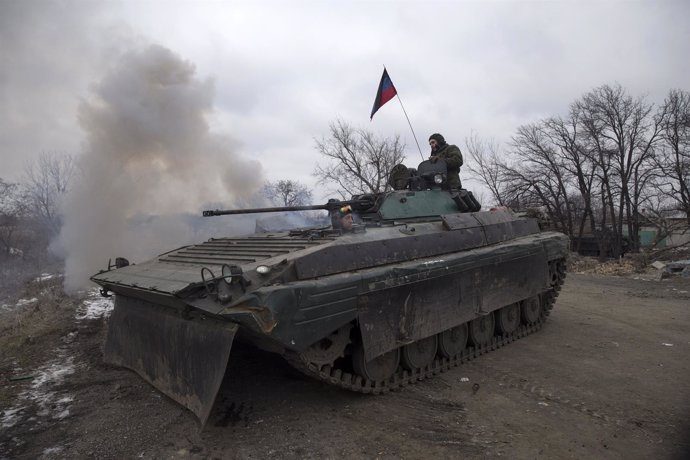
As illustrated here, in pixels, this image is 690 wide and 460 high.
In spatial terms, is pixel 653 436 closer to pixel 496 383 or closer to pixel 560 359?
pixel 496 383

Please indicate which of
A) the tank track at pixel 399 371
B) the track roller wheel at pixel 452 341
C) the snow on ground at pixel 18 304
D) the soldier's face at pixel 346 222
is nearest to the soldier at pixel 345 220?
the soldier's face at pixel 346 222

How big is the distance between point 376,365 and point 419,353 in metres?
0.69

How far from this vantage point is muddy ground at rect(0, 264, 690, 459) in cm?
377

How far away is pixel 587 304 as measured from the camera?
32.0 ft

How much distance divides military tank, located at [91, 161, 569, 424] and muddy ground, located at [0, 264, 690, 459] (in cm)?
27

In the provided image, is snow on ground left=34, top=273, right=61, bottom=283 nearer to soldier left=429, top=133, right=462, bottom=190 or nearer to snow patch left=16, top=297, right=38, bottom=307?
snow patch left=16, top=297, right=38, bottom=307

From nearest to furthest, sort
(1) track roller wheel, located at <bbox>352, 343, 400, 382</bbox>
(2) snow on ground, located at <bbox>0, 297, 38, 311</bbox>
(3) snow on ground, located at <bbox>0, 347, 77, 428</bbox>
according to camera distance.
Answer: (3) snow on ground, located at <bbox>0, 347, 77, 428</bbox>
(1) track roller wheel, located at <bbox>352, 343, 400, 382</bbox>
(2) snow on ground, located at <bbox>0, 297, 38, 311</bbox>

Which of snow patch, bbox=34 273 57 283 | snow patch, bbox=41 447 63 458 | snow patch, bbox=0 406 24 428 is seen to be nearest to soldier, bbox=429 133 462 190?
snow patch, bbox=41 447 63 458

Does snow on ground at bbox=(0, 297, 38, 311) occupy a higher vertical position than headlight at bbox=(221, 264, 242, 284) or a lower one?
lower

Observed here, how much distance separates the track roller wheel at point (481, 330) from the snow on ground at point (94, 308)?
653cm

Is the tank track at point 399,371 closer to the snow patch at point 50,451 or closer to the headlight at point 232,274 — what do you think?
the headlight at point 232,274

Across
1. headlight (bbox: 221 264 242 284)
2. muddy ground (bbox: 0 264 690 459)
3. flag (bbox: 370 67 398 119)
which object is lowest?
muddy ground (bbox: 0 264 690 459)

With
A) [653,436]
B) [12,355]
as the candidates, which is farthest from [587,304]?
[12,355]

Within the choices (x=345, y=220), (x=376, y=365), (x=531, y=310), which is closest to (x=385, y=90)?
(x=531, y=310)
